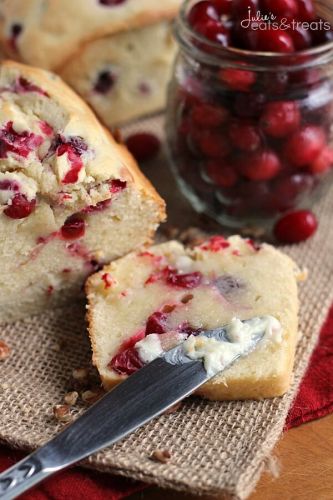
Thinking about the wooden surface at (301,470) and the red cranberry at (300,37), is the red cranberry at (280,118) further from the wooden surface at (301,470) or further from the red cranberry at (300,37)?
the wooden surface at (301,470)

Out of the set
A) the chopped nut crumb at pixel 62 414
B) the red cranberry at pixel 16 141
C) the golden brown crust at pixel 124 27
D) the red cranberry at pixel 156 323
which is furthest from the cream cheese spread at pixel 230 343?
the golden brown crust at pixel 124 27

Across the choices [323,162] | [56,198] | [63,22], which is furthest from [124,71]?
[56,198]

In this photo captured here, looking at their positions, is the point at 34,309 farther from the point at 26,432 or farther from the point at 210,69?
the point at 210,69

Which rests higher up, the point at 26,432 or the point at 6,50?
the point at 6,50

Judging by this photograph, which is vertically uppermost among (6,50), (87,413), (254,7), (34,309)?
(254,7)

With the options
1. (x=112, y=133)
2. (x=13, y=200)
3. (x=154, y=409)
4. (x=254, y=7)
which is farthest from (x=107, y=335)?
(x=254, y=7)

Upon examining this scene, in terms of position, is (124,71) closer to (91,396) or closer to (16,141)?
(16,141)
